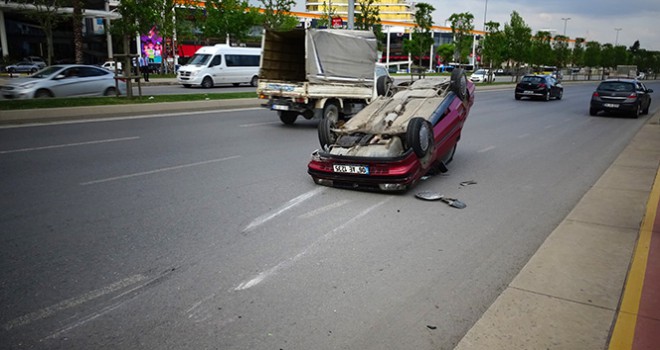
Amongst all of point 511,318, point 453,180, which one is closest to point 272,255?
point 511,318

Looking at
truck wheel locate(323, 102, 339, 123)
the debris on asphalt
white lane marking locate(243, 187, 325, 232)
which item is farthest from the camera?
truck wheel locate(323, 102, 339, 123)

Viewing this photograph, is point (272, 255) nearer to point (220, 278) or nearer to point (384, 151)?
point (220, 278)

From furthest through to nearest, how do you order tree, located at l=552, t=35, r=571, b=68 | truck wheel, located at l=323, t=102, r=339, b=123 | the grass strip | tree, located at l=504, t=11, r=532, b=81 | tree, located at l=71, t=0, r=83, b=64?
tree, located at l=552, t=35, r=571, b=68 → tree, located at l=504, t=11, r=532, b=81 → tree, located at l=71, t=0, r=83, b=64 → the grass strip → truck wheel, located at l=323, t=102, r=339, b=123

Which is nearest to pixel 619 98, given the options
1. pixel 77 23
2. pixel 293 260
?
pixel 293 260

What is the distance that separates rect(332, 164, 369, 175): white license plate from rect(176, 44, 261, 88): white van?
79.1 feet

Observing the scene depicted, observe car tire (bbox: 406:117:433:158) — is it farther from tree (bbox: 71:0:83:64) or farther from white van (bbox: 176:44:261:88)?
tree (bbox: 71:0:83:64)

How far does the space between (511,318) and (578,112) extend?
2046 cm

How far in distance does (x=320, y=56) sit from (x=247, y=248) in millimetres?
10608

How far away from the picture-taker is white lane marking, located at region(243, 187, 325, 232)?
19.0ft

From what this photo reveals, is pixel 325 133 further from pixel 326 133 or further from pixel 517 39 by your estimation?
pixel 517 39

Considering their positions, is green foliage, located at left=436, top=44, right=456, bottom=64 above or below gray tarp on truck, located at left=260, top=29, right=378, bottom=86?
above

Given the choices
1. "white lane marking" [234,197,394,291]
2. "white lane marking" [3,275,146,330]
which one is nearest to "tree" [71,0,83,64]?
"white lane marking" [234,197,394,291]

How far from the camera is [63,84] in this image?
19031mm

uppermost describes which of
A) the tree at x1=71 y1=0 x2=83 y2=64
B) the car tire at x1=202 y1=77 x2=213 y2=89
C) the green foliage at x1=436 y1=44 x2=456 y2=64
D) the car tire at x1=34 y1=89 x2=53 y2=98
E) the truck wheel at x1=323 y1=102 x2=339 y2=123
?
the green foliage at x1=436 y1=44 x2=456 y2=64
